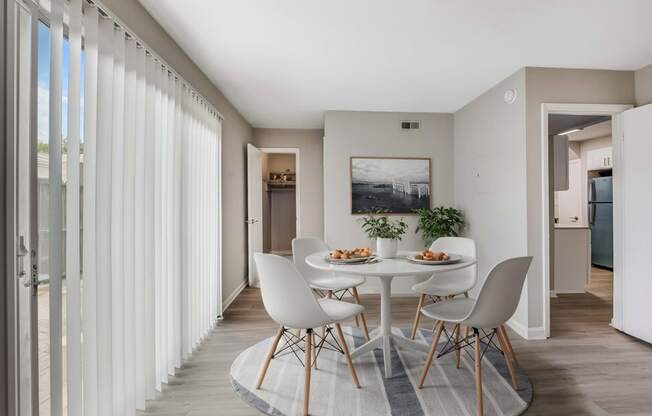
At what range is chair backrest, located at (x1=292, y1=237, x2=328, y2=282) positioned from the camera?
302cm

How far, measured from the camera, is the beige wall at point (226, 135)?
6.45 ft

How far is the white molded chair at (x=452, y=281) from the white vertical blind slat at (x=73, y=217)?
85.3 inches

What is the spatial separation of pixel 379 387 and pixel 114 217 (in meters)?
1.91

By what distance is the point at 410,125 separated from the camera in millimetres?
4422

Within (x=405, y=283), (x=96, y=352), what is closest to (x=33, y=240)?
(x=96, y=352)

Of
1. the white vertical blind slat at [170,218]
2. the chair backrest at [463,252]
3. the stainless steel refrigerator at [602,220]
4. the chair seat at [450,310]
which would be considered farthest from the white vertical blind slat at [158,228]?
the stainless steel refrigerator at [602,220]

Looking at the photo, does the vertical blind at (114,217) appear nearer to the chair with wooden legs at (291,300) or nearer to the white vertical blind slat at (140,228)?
the white vertical blind slat at (140,228)

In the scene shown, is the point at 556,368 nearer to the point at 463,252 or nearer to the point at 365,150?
the point at 463,252

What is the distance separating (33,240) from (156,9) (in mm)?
1622

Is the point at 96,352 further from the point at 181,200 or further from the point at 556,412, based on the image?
the point at 556,412

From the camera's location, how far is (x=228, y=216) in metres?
3.97

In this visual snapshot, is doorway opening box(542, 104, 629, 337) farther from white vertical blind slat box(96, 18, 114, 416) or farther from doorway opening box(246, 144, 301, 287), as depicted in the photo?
doorway opening box(246, 144, 301, 287)

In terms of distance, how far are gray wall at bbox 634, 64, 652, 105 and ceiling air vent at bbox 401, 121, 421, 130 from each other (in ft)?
7.15

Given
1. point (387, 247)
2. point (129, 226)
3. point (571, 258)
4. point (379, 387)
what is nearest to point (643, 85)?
point (571, 258)
